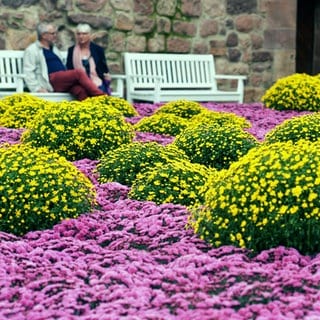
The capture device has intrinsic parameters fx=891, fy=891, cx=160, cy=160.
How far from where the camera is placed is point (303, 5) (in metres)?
14.8

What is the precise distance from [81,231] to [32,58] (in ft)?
21.3

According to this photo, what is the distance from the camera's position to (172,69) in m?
12.6

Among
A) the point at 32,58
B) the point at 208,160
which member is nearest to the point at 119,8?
the point at 32,58

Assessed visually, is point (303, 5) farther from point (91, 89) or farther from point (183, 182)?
point (183, 182)

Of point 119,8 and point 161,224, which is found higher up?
point 119,8

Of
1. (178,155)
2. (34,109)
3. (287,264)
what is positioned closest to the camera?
(287,264)

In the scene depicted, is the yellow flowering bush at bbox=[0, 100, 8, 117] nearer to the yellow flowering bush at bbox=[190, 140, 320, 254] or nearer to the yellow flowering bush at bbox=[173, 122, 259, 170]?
the yellow flowering bush at bbox=[173, 122, 259, 170]

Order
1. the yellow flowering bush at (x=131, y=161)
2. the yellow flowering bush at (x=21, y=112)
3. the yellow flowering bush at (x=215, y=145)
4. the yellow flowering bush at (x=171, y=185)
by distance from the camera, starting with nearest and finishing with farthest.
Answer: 1. the yellow flowering bush at (x=171, y=185)
2. the yellow flowering bush at (x=131, y=161)
3. the yellow flowering bush at (x=215, y=145)
4. the yellow flowering bush at (x=21, y=112)

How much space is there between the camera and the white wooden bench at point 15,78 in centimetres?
1052

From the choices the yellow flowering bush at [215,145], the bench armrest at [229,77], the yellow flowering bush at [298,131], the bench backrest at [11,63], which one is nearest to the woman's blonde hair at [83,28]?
the bench backrest at [11,63]

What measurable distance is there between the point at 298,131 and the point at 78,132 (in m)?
1.67

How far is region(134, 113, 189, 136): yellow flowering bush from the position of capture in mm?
8000

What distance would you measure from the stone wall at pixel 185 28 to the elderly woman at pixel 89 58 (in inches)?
29.4

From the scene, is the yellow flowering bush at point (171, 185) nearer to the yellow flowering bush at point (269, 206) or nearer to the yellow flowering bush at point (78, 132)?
the yellow flowering bush at point (269, 206)
